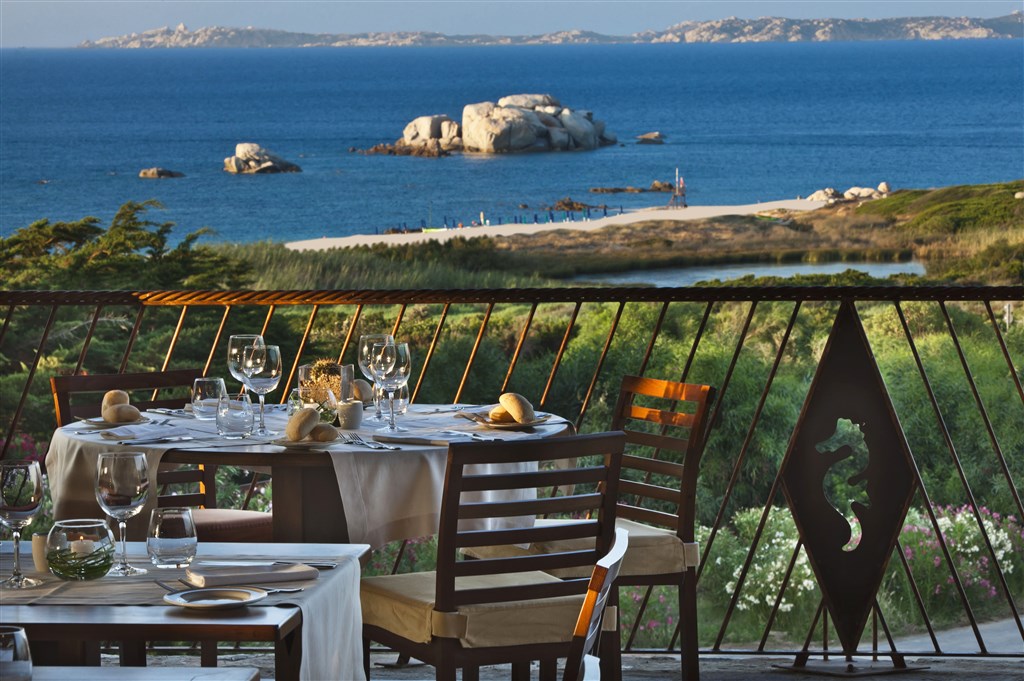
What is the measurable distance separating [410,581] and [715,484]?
890 cm

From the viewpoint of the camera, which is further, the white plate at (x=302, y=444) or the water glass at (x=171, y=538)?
the white plate at (x=302, y=444)

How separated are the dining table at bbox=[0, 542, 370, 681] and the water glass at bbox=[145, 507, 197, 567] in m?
0.02

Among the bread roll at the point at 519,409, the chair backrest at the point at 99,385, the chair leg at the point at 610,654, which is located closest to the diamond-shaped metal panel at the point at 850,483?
the chair leg at the point at 610,654

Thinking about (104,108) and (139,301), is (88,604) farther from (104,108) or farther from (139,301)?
(104,108)

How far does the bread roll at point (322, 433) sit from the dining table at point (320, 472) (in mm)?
15

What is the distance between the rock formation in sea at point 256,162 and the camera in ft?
134

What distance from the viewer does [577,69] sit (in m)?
45.6

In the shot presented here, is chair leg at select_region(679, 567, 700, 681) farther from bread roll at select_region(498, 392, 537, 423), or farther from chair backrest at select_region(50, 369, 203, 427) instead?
chair backrest at select_region(50, 369, 203, 427)

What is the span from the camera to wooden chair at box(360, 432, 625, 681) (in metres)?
2.40

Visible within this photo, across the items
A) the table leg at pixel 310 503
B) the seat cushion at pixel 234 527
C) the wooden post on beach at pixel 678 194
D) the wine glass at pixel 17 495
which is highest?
the wine glass at pixel 17 495

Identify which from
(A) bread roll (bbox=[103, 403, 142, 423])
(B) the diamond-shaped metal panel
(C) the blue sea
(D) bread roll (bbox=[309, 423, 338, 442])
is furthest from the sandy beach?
(D) bread roll (bbox=[309, 423, 338, 442])

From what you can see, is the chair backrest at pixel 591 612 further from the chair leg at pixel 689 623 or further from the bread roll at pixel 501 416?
the chair leg at pixel 689 623

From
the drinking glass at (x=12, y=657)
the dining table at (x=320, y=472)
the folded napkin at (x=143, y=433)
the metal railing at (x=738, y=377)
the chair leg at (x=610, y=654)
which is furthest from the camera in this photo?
the metal railing at (x=738, y=377)

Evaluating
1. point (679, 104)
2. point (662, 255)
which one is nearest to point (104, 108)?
point (679, 104)
